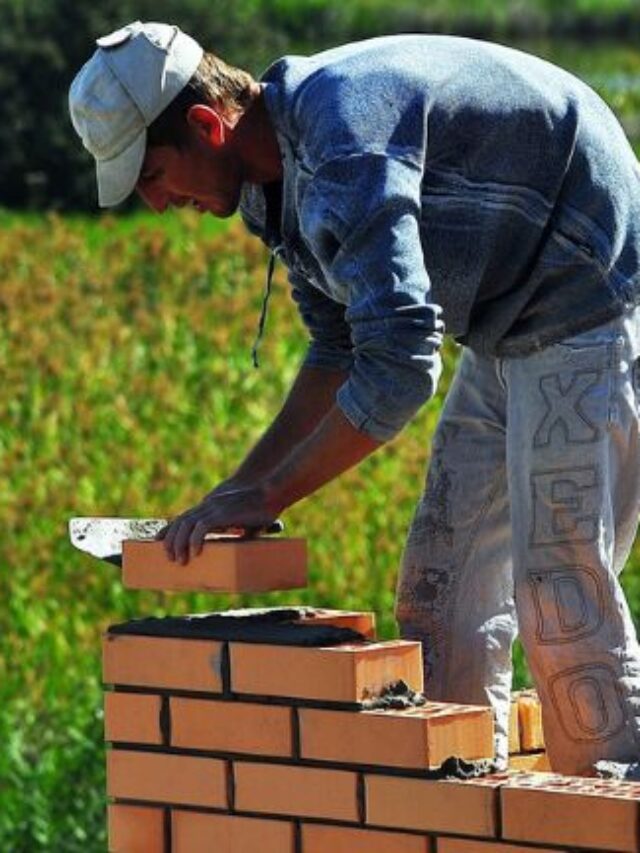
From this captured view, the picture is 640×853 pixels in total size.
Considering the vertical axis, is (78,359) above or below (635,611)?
above

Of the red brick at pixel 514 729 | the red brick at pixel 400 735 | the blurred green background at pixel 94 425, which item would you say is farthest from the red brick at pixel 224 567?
the blurred green background at pixel 94 425

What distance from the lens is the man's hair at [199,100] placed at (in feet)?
15.2

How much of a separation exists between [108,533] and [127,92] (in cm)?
84

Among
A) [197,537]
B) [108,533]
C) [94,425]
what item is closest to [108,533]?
[108,533]

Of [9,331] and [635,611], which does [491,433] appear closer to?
[635,611]

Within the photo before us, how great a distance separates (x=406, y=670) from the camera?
4613 millimetres

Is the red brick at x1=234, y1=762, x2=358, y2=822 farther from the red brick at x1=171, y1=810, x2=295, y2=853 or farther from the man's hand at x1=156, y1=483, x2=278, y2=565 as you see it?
the man's hand at x1=156, y1=483, x2=278, y2=565

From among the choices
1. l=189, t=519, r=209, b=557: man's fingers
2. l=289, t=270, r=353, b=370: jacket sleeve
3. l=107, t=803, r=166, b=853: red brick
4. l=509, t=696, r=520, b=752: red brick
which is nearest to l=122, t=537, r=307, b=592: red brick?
l=189, t=519, r=209, b=557: man's fingers

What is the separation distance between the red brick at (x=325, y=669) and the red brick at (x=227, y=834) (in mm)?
221

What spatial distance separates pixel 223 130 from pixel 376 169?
32 cm

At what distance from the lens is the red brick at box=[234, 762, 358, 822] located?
4551 millimetres

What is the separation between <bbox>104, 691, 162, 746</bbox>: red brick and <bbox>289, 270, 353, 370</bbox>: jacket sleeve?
77cm

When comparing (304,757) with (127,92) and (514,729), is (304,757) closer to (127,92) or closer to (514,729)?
(514,729)

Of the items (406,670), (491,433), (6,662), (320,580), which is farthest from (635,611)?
(406,670)
